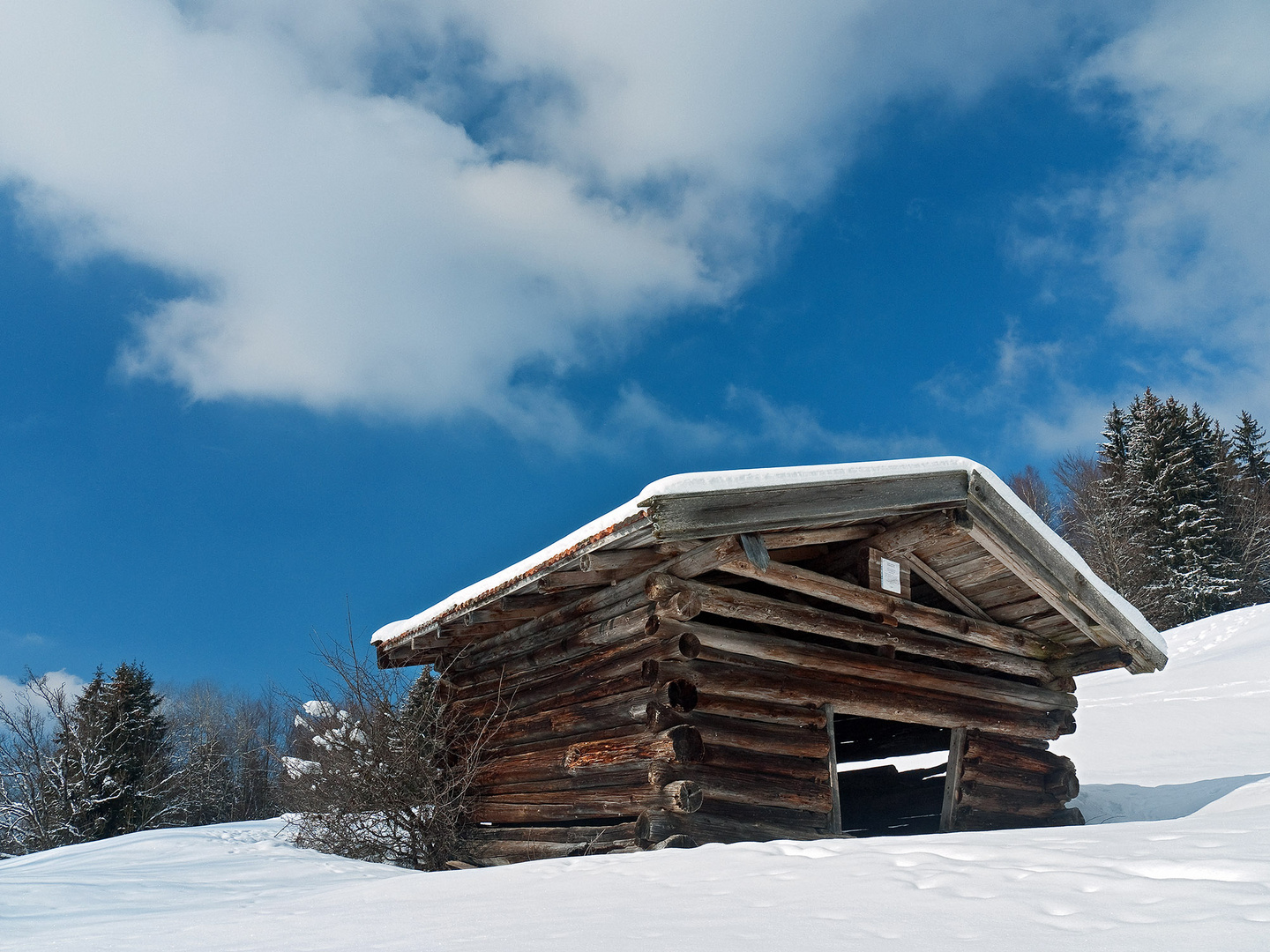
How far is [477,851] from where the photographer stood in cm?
814

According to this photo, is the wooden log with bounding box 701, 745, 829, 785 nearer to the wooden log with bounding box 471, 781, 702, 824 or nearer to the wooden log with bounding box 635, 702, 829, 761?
the wooden log with bounding box 635, 702, 829, 761

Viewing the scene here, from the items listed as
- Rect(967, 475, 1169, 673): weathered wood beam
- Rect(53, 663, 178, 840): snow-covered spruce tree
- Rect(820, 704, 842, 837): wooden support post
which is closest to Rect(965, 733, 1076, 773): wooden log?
Rect(967, 475, 1169, 673): weathered wood beam

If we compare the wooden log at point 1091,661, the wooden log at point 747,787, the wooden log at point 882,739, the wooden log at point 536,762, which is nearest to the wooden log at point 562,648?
the wooden log at point 536,762

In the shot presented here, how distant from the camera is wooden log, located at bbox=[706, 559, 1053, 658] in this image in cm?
642

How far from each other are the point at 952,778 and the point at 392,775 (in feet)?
A: 18.0

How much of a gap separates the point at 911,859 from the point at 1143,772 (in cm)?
1042

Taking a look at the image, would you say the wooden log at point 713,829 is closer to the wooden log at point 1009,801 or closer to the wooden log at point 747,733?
the wooden log at point 747,733

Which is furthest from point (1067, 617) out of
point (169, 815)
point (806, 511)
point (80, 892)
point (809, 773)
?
point (169, 815)

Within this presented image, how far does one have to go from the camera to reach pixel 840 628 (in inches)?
279

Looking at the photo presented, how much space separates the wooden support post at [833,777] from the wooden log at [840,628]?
2.18 feet

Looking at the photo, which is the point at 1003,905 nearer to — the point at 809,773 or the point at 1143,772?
the point at 809,773

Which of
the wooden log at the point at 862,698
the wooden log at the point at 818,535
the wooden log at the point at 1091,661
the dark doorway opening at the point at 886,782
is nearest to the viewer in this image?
the wooden log at the point at 862,698

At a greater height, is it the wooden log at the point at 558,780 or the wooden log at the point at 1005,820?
the wooden log at the point at 558,780

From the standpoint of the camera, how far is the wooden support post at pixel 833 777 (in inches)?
265
